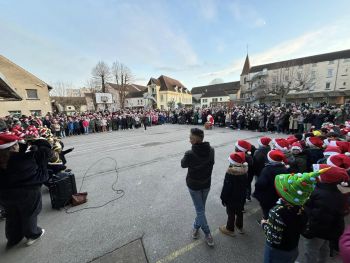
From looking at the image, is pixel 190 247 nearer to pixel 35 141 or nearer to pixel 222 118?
pixel 35 141

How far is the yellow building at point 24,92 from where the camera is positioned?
2144cm

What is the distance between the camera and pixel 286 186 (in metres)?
1.81

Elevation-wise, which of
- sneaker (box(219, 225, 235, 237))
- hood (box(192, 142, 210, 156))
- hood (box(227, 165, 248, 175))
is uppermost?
hood (box(192, 142, 210, 156))

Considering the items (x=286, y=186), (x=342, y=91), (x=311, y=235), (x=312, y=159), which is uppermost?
(x=342, y=91)

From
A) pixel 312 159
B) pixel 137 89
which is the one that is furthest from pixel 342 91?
pixel 137 89

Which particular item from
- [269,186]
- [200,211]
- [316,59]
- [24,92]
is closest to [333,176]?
[269,186]

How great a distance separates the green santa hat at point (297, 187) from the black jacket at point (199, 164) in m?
1.13

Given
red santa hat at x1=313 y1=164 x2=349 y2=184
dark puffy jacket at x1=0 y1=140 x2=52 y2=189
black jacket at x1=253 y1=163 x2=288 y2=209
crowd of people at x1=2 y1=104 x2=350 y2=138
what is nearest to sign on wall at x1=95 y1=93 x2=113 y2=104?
crowd of people at x1=2 y1=104 x2=350 y2=138

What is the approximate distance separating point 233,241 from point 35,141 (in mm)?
3967

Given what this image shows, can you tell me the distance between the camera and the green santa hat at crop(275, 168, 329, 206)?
1.72 m

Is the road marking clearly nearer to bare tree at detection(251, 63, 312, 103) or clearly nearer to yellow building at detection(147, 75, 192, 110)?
bare tree at detection(251, 63, 312, 103)

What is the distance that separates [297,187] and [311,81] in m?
53.9

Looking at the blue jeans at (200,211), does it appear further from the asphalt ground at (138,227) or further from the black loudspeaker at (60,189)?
the black loudspeaker at (60,189)

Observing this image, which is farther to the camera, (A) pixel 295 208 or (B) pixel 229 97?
(B) pixel 229 97
